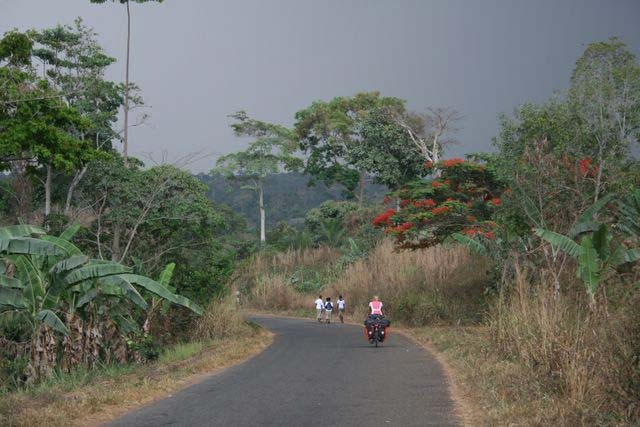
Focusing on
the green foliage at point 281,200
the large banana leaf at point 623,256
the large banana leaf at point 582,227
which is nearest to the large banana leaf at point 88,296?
the large banana leaf at point 623,256

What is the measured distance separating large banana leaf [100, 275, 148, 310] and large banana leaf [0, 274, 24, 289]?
1560 mm

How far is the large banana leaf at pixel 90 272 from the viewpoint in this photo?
1473 centimetres

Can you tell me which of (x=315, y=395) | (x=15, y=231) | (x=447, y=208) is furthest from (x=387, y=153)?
(x=315, y=395)

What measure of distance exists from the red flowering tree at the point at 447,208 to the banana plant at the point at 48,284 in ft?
49.5

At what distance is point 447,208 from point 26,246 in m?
18.1

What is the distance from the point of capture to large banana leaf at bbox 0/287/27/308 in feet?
47.0

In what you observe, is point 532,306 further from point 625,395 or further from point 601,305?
point 625,395

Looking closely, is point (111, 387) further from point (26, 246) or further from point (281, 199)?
point (281, 199)

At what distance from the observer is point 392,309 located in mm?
31812

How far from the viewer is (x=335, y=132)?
57.1 metres

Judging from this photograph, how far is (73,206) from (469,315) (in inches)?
627

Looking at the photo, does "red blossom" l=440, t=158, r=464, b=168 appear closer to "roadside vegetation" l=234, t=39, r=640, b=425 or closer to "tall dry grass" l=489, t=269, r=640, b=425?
"roadside vegetation" l=234, t=39, r=640, b=425

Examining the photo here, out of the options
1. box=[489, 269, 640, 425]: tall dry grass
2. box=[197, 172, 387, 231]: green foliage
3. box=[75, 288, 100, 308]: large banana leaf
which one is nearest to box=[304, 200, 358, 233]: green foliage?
box=[197, 172, 387, 231]: green foliage

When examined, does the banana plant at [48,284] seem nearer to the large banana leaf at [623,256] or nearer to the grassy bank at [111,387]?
the grassy bank at [111,387]
